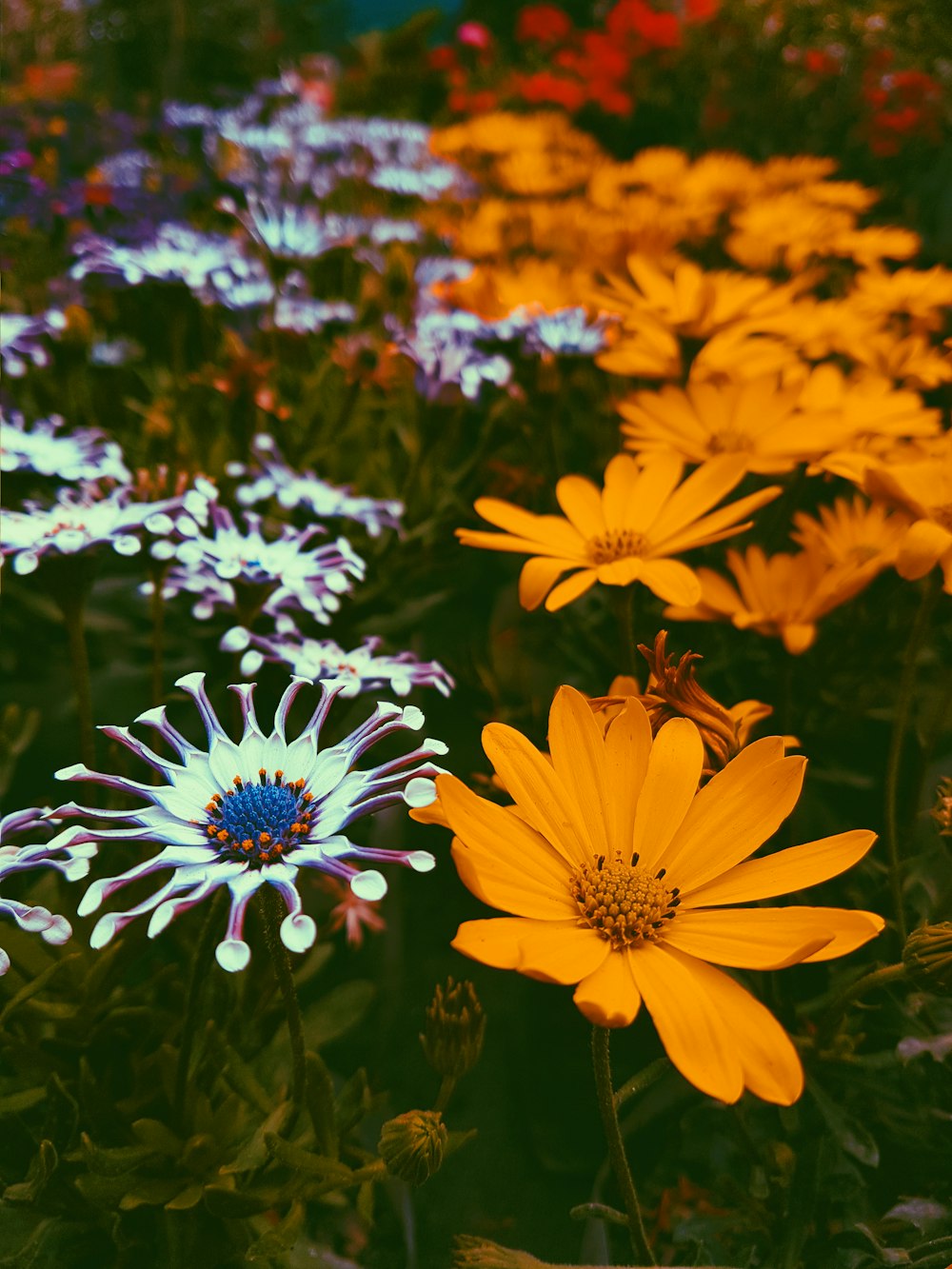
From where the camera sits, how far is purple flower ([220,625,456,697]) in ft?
1.67

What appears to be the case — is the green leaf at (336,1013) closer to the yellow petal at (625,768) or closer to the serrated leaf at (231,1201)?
the serrated leaf at (231,1201)

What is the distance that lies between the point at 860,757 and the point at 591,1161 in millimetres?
368

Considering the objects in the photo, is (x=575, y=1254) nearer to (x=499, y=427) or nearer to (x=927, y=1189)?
(x=927, y=1189)

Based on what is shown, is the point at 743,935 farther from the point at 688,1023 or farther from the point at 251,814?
the point at 251,814

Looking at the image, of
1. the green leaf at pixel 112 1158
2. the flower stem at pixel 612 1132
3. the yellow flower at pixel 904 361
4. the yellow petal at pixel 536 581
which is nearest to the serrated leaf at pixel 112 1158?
the green leaf at pixel 112 1158

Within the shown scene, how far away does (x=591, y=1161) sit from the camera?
0.74m

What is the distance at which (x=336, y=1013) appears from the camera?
0.55m

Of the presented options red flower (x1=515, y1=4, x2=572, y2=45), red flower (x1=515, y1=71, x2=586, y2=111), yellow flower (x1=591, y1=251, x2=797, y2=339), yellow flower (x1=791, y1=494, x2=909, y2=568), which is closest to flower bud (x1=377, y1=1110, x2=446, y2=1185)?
yellow flower (x1=791, y1=494, x2=909, y2=568)

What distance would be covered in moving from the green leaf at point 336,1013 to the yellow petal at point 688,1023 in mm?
236

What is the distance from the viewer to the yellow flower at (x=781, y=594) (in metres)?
0.56

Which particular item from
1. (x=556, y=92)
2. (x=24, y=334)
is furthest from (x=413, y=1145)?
(x=556, y=92)

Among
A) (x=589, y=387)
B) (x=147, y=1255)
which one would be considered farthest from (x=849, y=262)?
(x=147, y=1255)

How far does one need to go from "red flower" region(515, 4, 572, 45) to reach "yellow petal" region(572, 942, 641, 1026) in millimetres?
2546

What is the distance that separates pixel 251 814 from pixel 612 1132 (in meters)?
0.18
